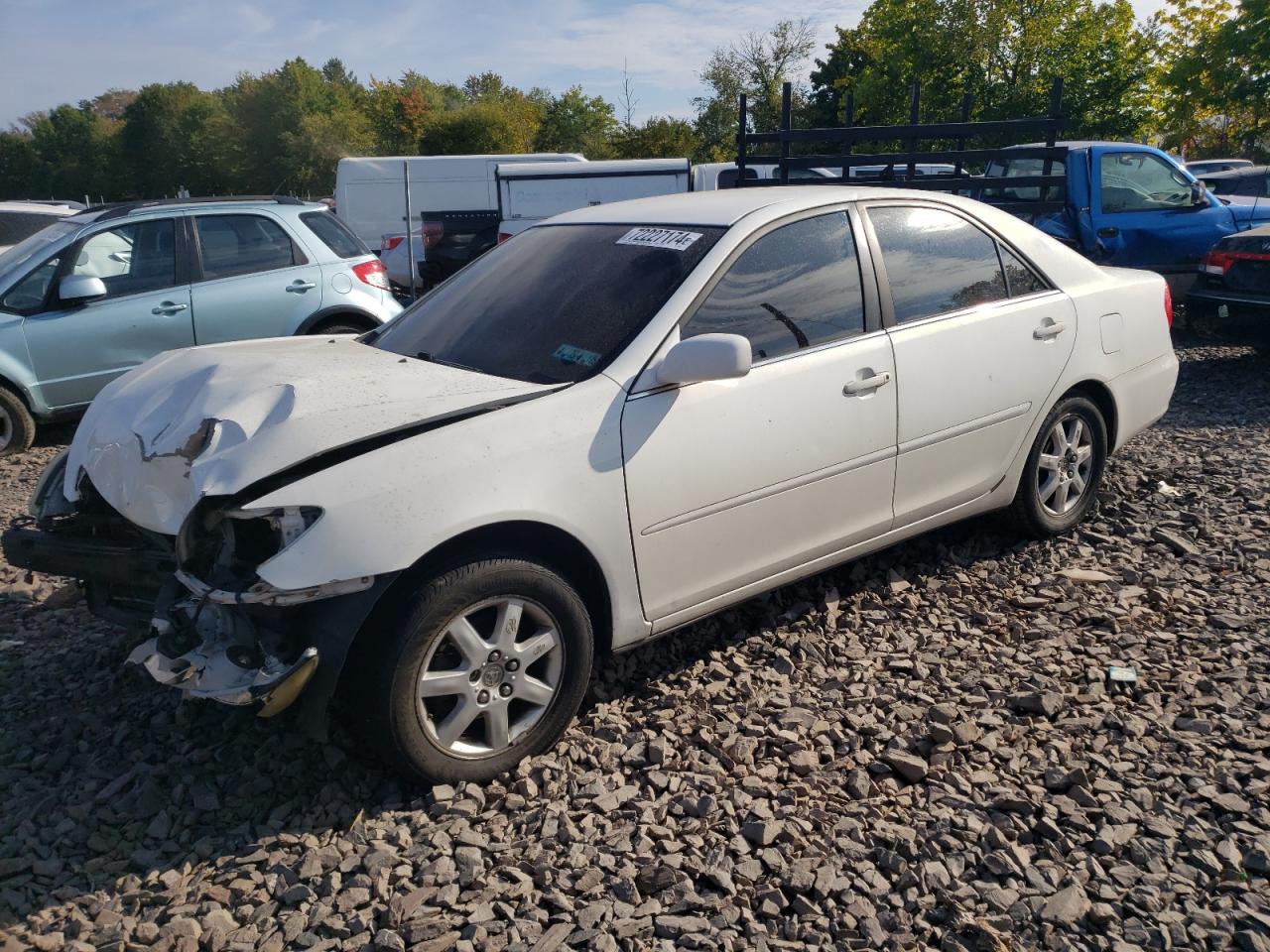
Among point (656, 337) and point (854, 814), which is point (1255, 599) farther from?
point (656, 337)

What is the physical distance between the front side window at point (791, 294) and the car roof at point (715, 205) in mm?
131

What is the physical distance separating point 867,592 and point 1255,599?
1.63 metres

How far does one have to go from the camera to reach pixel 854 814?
120 inches

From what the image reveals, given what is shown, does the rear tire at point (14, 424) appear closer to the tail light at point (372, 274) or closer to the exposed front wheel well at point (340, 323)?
the exposed front wheel well at point (340, 323)

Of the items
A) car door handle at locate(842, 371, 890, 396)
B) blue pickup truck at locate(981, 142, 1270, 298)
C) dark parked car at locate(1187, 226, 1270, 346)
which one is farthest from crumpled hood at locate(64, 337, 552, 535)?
blue pickup truck at locate(981, 142, 1270, 298)

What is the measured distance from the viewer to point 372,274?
335 inches

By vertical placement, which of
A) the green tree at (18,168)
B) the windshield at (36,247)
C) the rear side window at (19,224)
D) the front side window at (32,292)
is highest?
the green tree at (18,168)

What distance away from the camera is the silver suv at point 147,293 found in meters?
7.46

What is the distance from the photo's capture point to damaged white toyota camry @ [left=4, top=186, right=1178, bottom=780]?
291 cm

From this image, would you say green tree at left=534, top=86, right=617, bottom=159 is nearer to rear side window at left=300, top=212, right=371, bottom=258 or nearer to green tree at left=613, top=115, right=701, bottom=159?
green tree at left=613, top=115, right=701, bottom=159

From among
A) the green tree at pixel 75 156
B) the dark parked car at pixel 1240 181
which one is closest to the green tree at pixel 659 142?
the dark parked car at pixel 1240 181

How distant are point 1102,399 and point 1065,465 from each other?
15.6 inches

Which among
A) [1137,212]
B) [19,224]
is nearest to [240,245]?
[19,224]

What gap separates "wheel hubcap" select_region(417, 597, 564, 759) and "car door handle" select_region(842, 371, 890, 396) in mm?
1476
